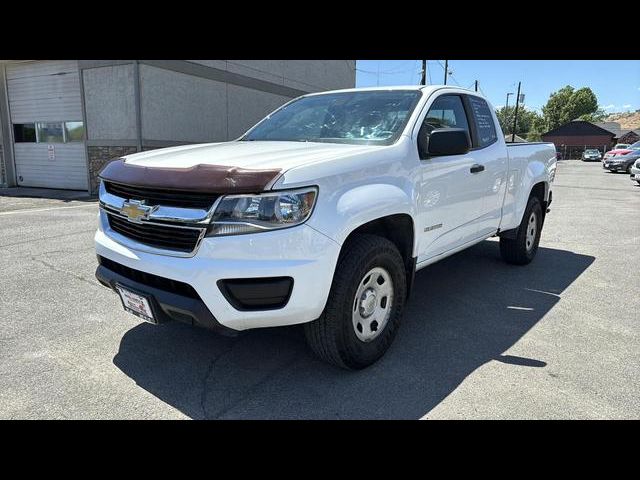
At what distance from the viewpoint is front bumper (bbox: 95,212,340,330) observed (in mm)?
2377

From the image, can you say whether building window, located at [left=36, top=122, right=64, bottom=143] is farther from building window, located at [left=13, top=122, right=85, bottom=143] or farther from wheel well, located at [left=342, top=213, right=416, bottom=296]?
wheel well, located at [left=342, top=213, right=416, bottom=296]

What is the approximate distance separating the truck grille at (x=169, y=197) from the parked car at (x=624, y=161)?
29.2m

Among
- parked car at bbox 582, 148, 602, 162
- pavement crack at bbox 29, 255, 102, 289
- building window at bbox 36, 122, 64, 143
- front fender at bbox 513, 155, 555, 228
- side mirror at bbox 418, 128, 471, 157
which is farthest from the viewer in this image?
parked car at bbox 582, 148, 602, 162

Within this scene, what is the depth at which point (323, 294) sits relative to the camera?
255cm

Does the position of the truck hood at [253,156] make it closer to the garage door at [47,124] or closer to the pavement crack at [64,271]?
the pavement crack at [64,271]

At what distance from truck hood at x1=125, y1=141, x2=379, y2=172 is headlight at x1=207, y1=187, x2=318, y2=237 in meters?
0.18

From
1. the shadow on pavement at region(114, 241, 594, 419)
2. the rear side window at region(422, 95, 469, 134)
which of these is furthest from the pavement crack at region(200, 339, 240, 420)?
the rear side window at region(422, 95, 469, 134)

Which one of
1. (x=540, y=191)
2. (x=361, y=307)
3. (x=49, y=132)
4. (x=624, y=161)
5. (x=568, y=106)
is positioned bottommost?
(x=361, y=307)

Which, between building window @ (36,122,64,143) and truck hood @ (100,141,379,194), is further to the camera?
building window @ (36,122,64,143)

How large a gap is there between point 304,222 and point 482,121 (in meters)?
2.94

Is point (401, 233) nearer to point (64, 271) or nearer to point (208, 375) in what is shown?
point (208, 375)

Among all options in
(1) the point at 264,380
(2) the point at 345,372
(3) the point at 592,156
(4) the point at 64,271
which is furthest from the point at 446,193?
(3) the point at 592,156

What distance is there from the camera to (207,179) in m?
2.41
